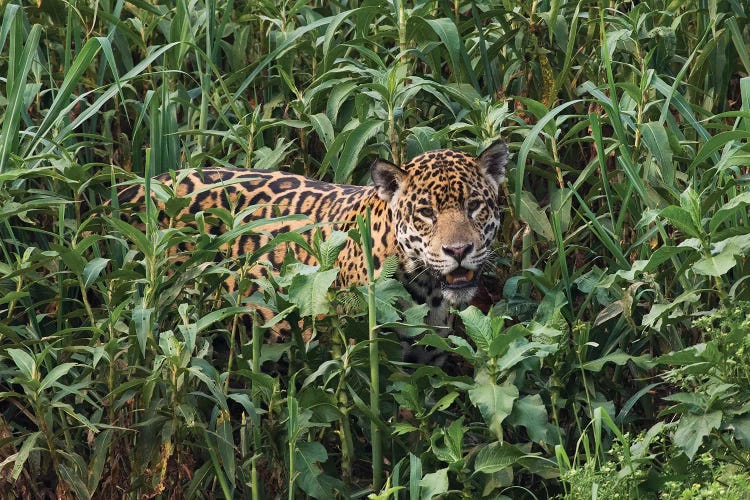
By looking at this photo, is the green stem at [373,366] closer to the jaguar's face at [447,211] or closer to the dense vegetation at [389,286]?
the dense vegetation at [389,286]

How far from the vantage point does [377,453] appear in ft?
14.9

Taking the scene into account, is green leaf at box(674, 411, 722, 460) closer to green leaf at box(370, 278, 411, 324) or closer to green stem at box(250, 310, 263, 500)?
green leaf at box(370, 278, 411, 324)

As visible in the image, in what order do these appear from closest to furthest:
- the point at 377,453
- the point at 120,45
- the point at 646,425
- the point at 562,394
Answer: the point at 377,453 < the point at 562,394 < the point at 646,425 < the point at 120,45

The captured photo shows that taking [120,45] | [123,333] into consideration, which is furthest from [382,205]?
[120,45]

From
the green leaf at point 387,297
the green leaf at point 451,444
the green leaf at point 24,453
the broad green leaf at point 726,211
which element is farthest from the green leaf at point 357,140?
the green leaf at point 24,453

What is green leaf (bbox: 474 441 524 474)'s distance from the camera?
14.4 feet

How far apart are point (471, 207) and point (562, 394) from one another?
2.99 ft

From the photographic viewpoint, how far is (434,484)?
4297 mm

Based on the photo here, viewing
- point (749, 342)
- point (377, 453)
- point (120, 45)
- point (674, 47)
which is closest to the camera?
point (749, 342)

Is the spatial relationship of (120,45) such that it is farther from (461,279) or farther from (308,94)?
(461,279)

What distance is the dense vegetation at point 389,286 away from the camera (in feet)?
14.4

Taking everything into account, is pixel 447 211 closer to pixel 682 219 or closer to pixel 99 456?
pixel 682 219

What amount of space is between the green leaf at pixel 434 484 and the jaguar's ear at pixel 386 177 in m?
1.43

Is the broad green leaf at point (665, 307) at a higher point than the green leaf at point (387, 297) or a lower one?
lower
